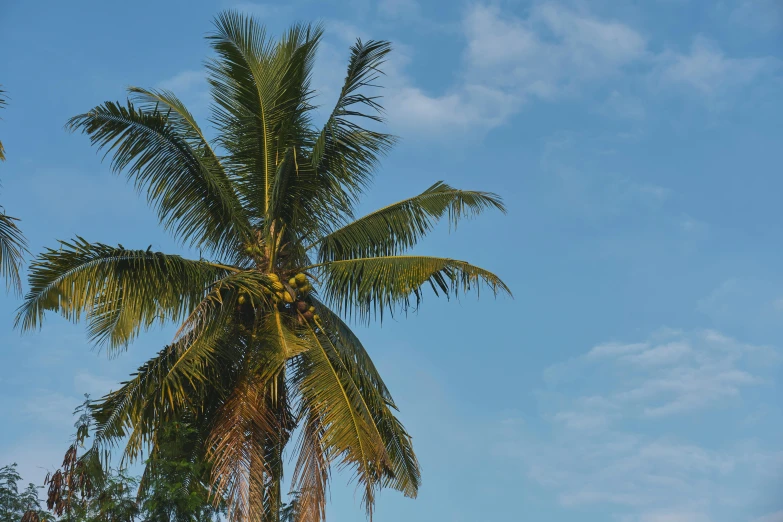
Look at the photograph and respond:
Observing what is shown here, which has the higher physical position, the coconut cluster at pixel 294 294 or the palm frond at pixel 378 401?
the coconut cluster at pixel 294 294

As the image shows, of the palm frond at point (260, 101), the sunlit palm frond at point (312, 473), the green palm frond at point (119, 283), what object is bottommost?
the sunlit palm frond at point (312, 473)

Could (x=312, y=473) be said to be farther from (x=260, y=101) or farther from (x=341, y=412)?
(x=260, y=101)

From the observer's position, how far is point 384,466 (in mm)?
14836

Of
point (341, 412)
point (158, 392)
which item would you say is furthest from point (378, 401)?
point (158, 392)

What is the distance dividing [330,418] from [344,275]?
2.56m

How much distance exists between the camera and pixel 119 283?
544 inches

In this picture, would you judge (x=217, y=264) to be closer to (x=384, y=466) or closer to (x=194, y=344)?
(x=194, y=344)

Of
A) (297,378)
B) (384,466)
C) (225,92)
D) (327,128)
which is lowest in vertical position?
(384,466)

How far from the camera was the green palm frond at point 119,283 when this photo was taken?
1340 cm

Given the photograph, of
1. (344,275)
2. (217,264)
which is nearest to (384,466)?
(344,275)

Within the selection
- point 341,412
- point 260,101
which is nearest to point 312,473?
point 341,412

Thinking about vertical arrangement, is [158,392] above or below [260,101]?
below

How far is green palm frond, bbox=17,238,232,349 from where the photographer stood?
44.0ft

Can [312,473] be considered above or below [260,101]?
below
